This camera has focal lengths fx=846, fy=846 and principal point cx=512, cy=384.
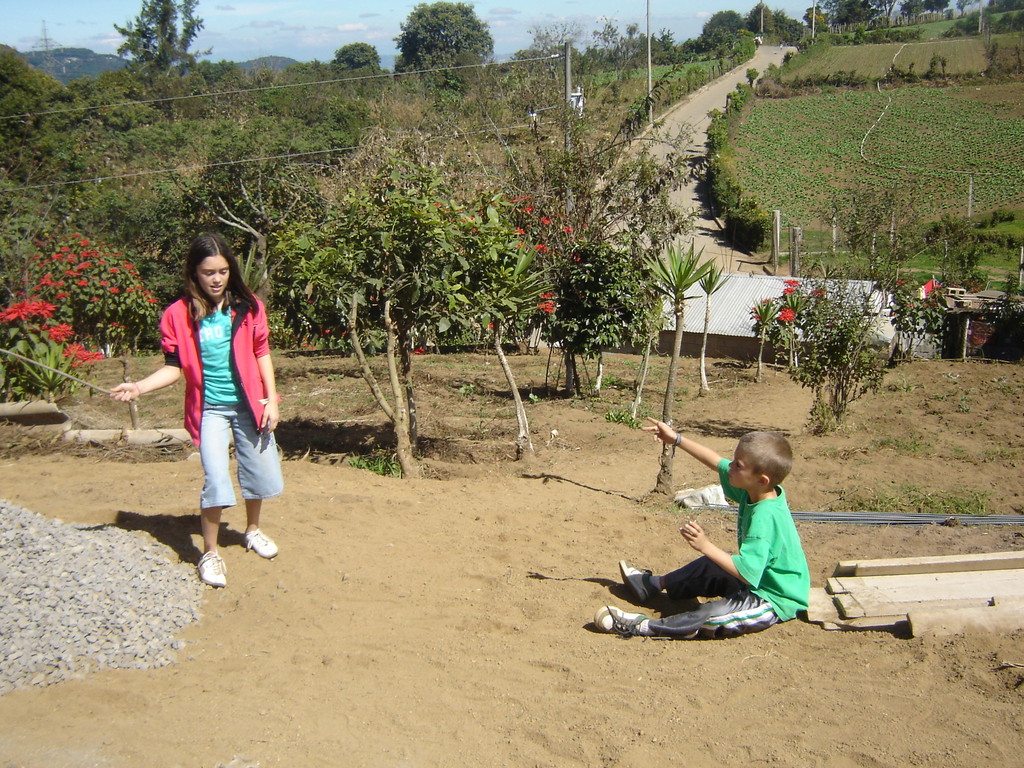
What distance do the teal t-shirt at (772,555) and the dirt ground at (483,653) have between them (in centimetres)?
20

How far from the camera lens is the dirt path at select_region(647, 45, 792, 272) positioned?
27.7 metres

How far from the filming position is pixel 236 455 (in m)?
4.35

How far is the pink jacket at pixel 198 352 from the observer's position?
4164 mm

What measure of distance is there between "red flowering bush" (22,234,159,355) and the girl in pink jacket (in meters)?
10.3

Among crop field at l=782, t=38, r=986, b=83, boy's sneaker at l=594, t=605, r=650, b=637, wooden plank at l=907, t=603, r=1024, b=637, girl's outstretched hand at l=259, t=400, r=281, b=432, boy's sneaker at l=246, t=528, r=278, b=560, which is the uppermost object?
crop field at l=782, t=38, r=986, b=83

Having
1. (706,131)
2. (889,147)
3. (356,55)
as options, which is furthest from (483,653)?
(356,55)

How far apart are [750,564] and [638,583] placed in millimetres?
803

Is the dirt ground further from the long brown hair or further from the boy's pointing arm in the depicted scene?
the long brown hair

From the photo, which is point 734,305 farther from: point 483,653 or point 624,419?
point 483,653

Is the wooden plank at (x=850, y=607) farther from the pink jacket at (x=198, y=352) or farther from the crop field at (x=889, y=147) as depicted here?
the crop field at (x=889, y=147)

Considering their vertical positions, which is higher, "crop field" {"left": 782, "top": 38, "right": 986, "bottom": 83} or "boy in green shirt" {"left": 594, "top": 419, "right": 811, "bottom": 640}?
"crop field" {"left": 782, "top": 38, "right": 986, "bottom": 83}

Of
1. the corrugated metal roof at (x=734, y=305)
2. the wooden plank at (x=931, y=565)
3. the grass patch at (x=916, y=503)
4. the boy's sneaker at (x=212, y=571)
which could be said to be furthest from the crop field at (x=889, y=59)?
the boy's sneaker at (x=212, y=571)

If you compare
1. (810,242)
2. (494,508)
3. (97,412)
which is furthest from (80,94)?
(494,508)

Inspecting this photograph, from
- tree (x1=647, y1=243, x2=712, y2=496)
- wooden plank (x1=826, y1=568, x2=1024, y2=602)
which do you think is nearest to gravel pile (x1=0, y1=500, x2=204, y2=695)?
wooden plank (x1=826, y1=568, x2=1024, y2=602)
